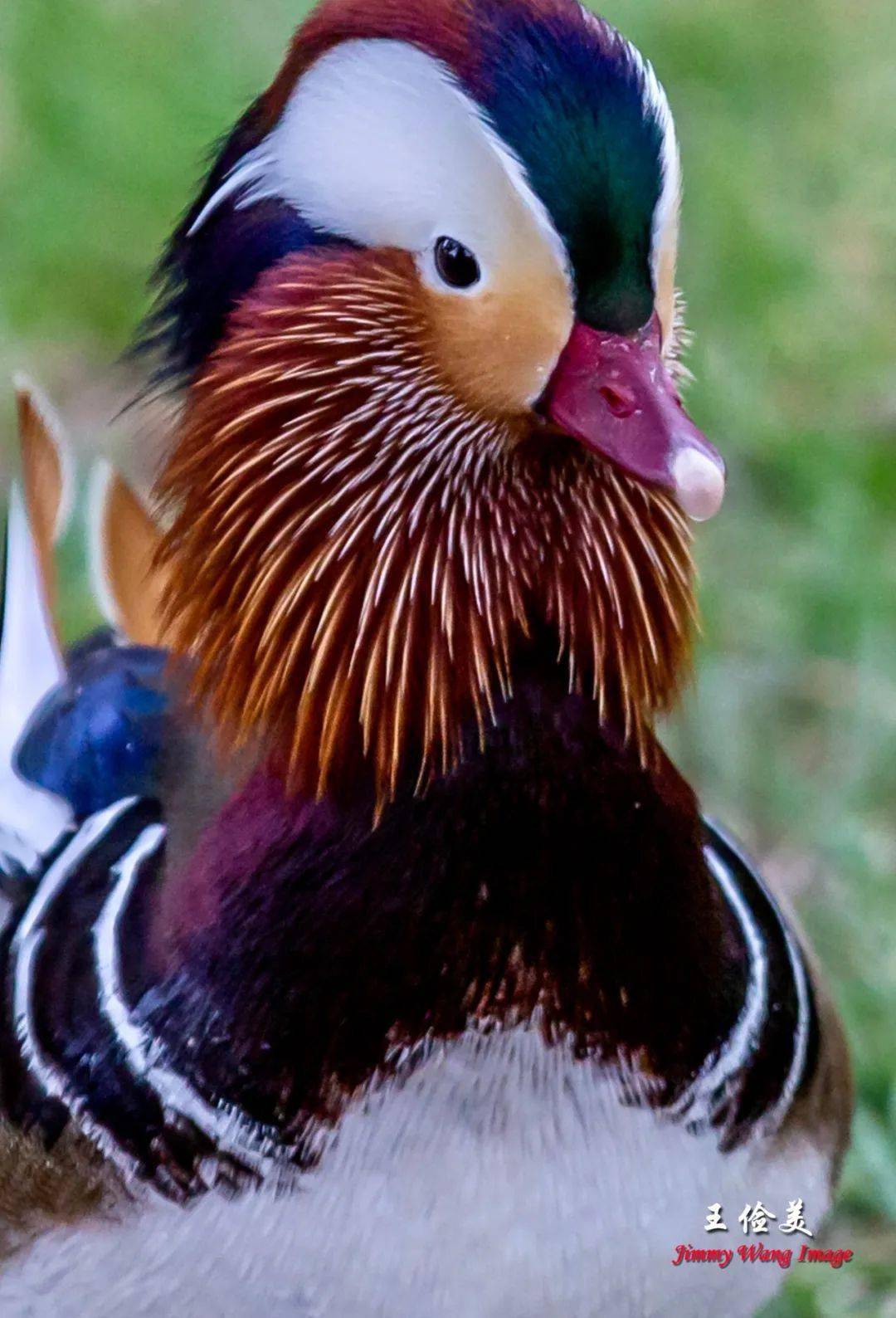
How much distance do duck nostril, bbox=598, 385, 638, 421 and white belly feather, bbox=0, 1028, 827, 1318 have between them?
32cm

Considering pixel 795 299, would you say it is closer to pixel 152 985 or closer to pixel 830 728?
pixel 830 728

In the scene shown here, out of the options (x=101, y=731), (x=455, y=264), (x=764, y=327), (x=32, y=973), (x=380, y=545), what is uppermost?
(x=764, y=327)

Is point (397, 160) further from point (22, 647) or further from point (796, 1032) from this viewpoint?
point (22, 647)

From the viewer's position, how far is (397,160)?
818 millimetres

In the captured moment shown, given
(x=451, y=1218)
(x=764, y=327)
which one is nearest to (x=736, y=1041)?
(x=451, y=1218)

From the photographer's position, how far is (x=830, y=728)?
175 centimetres

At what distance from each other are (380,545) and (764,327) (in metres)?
1.28

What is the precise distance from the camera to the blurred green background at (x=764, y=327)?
1.60 m

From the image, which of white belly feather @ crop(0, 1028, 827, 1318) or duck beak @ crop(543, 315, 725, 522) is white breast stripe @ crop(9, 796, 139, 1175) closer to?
white belly feather @ crop(0, 1028, 827, 1318)

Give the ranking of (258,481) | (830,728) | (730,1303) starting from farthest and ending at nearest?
(830,728)
(730,1303)
(258,481)

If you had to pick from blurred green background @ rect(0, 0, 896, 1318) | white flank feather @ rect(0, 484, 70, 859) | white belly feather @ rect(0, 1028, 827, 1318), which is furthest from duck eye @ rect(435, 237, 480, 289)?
blurred green background @ rect(0, 0, 896, 1318)

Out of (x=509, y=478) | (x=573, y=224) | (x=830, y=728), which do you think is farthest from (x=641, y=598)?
(x=830, y=728)

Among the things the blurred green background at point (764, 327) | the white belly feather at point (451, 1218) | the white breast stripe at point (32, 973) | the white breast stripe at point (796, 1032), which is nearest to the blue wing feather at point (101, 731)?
the white breast stripe at point (32, 973)

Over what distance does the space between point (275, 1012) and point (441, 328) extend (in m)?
0.35
